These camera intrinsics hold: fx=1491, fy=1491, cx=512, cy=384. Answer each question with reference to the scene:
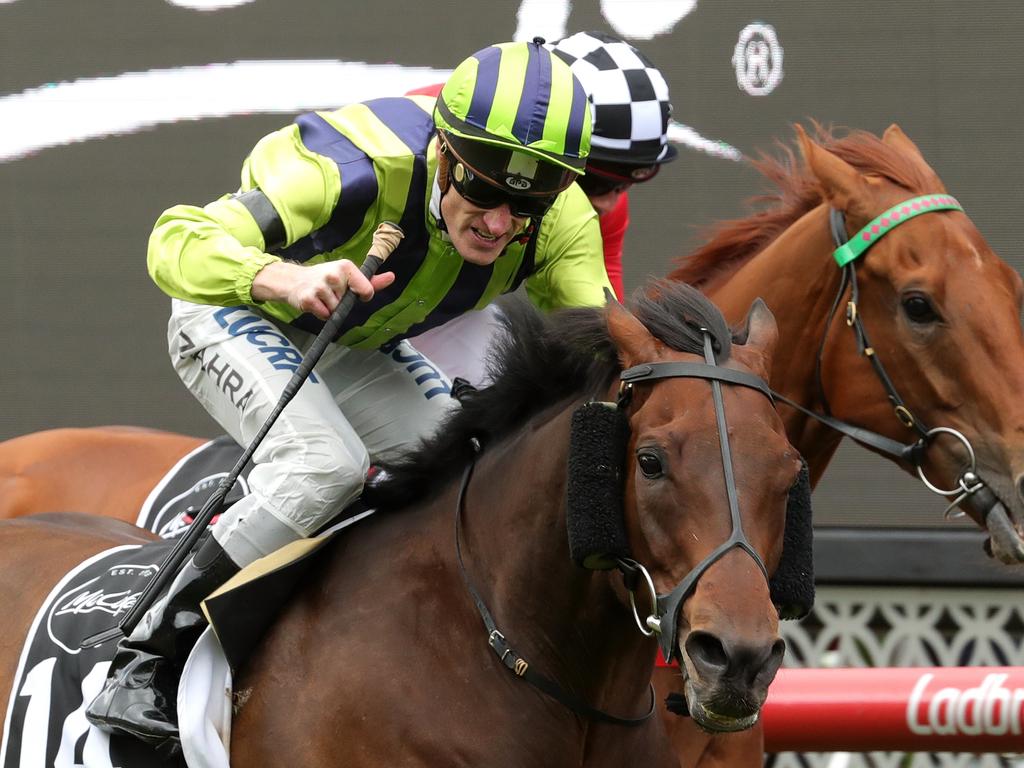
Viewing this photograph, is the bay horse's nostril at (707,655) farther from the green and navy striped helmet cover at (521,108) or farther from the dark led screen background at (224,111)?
the dark led screen background at (224,111)

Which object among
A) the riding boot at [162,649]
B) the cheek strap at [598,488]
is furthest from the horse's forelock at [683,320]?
the riding boot at [162,649]

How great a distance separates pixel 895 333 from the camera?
3.49m

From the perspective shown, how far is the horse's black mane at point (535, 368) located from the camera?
8.04 feet

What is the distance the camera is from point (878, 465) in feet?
15.8

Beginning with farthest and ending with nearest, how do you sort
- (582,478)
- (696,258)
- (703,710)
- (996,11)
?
(996,11) < (696,258) < (582,478) < (703,710)

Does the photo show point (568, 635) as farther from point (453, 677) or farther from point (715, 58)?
point (715, 58)

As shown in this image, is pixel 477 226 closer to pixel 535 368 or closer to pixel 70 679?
pixel 535 368

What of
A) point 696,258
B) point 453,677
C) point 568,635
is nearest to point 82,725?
point 453,677

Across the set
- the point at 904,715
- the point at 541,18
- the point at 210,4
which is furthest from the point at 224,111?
the point at 904,715

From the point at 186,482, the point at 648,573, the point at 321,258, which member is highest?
the point at 321,258

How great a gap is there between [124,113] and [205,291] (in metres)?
2.63

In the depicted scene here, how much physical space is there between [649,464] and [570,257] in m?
1.07

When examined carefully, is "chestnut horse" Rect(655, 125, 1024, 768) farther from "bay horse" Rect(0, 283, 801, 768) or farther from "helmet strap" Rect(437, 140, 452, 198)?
"helmet strap" Rect(437, 140, 452, 198)

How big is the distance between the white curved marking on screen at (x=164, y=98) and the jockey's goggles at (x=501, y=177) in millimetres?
2294
